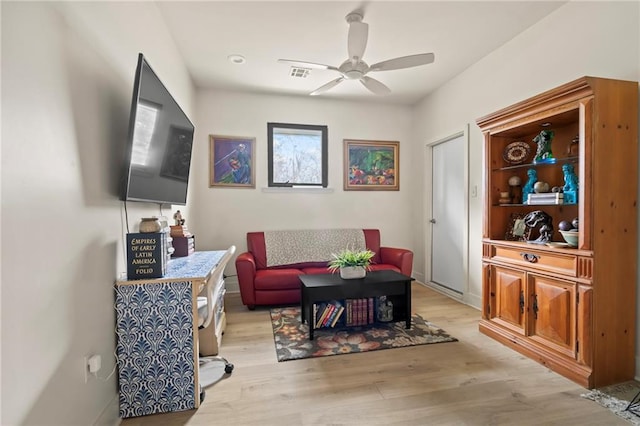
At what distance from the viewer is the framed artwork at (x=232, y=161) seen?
4.03m

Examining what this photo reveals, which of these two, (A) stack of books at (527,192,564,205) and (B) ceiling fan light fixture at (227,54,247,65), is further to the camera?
(B) ceiling fan light fixture at (227,54,247,65)

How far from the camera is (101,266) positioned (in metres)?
1.48

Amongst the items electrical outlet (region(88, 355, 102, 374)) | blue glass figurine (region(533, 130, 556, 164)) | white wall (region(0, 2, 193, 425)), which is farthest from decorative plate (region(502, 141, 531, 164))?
electrical outlet (region(88, 355, 102, 374))

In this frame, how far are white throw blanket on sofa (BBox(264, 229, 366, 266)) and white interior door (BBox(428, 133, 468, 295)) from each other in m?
1.09

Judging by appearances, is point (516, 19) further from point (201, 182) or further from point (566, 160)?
point (201, 182)

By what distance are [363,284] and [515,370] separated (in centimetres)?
122

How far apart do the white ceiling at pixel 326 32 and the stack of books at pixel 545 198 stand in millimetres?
1547

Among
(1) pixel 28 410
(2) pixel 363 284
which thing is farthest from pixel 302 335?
(1) pixel 28 410

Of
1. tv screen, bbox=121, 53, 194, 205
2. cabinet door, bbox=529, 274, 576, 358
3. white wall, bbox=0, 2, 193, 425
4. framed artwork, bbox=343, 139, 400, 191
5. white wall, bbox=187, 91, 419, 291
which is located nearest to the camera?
white wall, bbox=0, 2, 193, 425

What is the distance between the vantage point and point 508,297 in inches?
97.3

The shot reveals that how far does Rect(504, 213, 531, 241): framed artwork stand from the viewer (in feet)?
8.39

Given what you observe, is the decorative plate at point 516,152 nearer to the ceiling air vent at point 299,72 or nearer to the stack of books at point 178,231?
the ceiling air vent at point 299,72

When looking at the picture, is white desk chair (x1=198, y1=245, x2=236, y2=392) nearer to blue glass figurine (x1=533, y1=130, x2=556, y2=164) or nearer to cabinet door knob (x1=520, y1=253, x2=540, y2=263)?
cabinet door knob (x1=520, y1=253, x2=540, y2=263)

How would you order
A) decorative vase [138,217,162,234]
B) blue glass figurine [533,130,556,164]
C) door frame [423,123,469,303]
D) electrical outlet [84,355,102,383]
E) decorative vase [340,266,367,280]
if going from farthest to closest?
1. door frame [423,123,469,303]
2. decorative vase [340,266,367,280]
3. blue glass figurine [533,130,556,164]
4. decorative vase [138,217,162,234]
5. electrical outlet [84,355,102,383]
